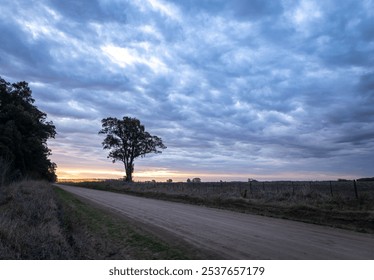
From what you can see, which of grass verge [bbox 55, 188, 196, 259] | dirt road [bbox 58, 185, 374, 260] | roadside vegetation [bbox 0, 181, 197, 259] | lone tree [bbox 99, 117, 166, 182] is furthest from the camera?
A: lone tree [bbox 99, 117, 166, 182]

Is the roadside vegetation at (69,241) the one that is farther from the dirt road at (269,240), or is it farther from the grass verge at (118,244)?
the dirt road at (269,240)

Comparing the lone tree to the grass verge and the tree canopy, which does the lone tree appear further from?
the grass verge

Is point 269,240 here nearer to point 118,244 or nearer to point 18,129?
point 118,244

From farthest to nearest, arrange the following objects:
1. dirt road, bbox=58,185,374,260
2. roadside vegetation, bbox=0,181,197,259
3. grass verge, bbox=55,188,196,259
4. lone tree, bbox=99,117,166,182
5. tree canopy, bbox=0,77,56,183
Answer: lone tree, bbox=99,117,166,182, tree canopy, bbox=0,77,56,183, grass verge, bbox=55,188,196,259, dirt road, bbox=58,185,374,260, roadside vegetation, bbox=0,181,197,259

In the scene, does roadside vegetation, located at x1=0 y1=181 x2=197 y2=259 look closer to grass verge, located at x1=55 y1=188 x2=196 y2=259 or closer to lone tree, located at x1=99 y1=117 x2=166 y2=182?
grass verge, located at x1=55 y1=188 x2=196 y2=259

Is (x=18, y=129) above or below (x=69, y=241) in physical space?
above

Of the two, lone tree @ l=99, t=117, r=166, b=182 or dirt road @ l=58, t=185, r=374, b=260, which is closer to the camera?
dirt road @ l=58, t=185, r=374, b=260

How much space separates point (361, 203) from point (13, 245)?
57.1ft

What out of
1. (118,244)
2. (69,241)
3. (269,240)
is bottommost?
(118,244)

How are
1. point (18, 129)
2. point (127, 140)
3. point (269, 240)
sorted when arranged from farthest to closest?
1. point (127, 140)
2. point (18, 129)
3. point (269, 240)

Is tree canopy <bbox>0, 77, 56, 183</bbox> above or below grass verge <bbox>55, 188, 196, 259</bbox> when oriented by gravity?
above

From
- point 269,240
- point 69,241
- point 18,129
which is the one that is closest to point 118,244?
point 69,241

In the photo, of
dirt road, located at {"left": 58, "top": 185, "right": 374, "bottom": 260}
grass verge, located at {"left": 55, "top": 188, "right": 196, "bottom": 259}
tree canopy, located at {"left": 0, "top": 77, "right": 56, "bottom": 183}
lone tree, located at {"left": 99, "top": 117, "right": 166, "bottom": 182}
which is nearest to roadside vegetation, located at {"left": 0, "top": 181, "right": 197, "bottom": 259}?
grass verge, located at {"left": 55, "top": 188, "right": 196, "bottom": 259}

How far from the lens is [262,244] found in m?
9.95
